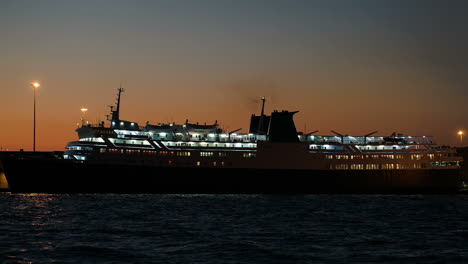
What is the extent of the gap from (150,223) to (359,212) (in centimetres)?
1734

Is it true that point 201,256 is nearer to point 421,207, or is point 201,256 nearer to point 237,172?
point 421,207

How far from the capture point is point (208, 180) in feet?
200

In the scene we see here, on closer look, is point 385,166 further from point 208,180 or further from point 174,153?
point 174,153

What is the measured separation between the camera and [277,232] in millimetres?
31062

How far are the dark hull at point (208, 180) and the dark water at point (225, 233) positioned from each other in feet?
33.1

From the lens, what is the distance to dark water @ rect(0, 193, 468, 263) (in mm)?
23922

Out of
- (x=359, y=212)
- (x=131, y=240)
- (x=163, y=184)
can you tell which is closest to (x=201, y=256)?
(x=131, y=240)

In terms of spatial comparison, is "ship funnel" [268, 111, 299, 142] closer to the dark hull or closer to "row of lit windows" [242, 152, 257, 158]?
"row of lit windows" [242, 152, 257, 158]

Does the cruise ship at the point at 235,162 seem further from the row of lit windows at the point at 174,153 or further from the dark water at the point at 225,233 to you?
the dark water at the point at 225,233

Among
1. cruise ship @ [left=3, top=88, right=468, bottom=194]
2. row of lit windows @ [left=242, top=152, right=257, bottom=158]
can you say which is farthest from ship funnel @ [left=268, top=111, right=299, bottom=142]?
row of lit windows @ [left=242, top=152, right=257, bottom=158]

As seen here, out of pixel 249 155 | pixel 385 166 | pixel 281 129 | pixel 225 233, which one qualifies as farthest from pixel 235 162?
pixel 225 233

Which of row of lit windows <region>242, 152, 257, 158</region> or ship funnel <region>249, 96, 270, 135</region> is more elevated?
ship funnel <region>249, 96, 270, 135</region>

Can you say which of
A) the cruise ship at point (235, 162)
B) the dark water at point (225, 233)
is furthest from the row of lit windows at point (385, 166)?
the dark water at point (225, 233)

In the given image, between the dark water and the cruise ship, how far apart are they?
10844mm
